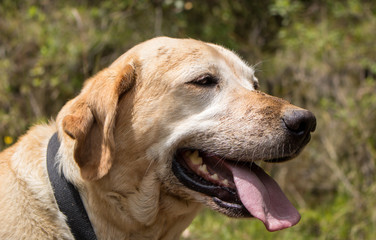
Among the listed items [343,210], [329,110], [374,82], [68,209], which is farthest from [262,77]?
[68,209]

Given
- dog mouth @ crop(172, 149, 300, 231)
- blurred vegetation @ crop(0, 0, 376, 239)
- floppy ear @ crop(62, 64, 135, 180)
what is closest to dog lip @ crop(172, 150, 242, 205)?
dog mouth @ crop(172, 149, 300, 231)

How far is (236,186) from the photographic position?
2.70 m

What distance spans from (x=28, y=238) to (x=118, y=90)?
100 cm

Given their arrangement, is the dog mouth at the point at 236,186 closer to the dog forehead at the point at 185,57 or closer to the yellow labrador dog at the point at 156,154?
the yellow labrador dog at the point at 156,154

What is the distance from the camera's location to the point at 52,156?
9.03 ft

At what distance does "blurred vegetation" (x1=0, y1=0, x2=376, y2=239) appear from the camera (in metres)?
5.72

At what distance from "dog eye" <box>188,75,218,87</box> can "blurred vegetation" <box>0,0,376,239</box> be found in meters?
2.60

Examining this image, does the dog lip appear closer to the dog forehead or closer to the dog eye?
the dog eye

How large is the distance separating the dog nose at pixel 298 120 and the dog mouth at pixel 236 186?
245 mm

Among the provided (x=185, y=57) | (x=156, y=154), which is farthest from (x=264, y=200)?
(x=185, y=57)

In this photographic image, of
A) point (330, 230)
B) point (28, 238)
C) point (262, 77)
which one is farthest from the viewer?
point (262, 77)

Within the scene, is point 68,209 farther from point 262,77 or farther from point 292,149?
point 262,77

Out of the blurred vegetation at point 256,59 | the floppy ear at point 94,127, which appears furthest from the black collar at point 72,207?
the blurred vegetation at point 256,59

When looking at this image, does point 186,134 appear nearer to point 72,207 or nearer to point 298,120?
point 298,120
